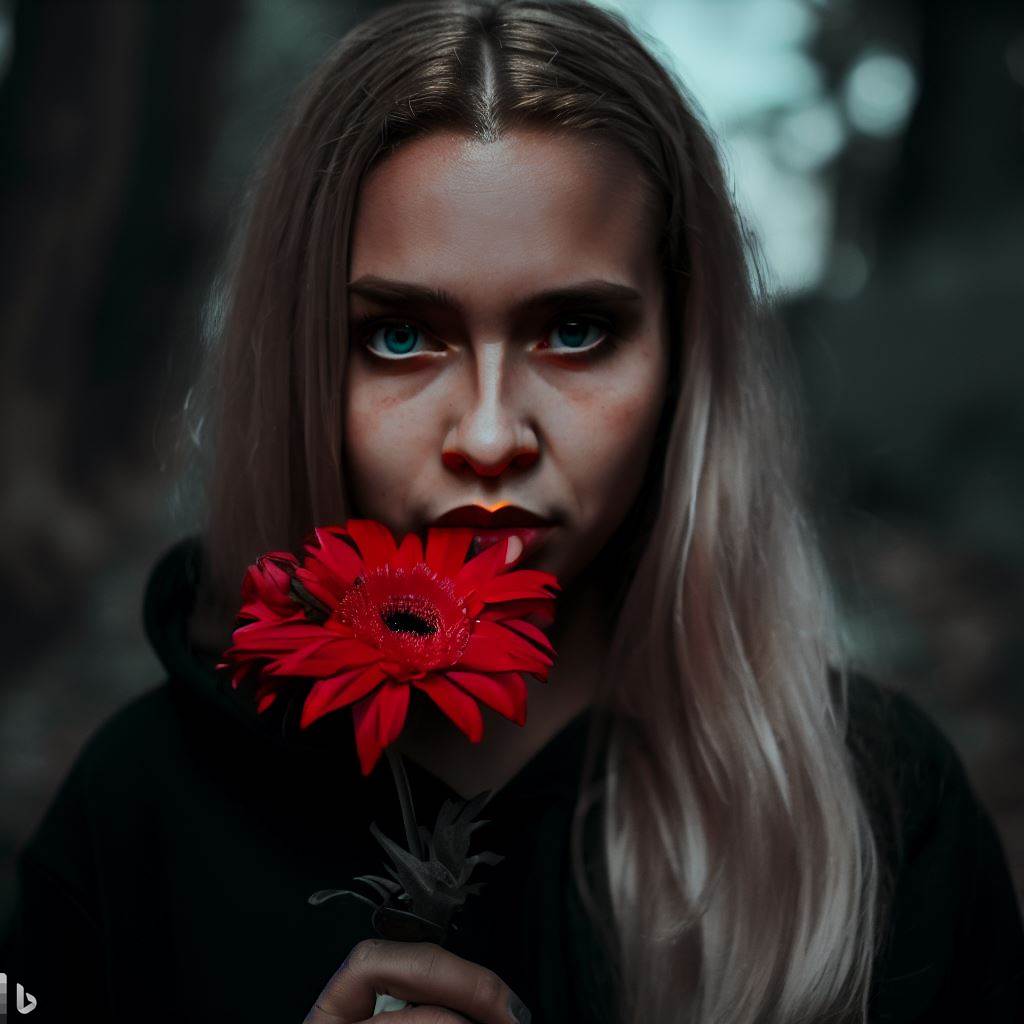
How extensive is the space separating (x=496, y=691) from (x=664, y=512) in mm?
542

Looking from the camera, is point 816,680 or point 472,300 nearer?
point 472,300

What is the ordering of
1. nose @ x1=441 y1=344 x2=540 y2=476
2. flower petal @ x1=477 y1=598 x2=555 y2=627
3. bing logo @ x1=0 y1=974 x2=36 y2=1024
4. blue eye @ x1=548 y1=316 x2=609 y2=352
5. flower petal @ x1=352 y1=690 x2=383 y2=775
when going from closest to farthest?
flower petal @ x1=352 y1=690 x2=383 y2=775 → flower petal @ x1=477 y1=598 x2=555 y2=627 → nose @ x1=441 y1=344 x2=540 y2=476 → blue eye @ x1=548 y1=316 x2=609 y2=352 → bing logo @ x1=0 y1=974 x2=36 y2=1024

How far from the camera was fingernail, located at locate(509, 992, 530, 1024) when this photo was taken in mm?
889

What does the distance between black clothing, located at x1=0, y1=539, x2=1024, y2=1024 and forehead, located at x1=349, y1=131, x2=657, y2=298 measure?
1.55ft

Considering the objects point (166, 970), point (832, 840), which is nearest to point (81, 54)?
point (166, 970)

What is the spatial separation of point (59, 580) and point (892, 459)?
348 centimetres

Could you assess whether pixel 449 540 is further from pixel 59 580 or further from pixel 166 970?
pixel 59 580

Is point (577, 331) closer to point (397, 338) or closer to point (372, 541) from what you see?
point (397, 338)

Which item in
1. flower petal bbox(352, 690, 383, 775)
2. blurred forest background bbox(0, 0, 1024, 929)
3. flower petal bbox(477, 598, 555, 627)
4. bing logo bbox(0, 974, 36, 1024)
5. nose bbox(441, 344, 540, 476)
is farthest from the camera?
blurred forest background bbox(0, 0, 1024, 929)

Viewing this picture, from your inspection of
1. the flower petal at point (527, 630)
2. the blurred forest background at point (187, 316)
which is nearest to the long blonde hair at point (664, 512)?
the flower petal at point (527, 630)

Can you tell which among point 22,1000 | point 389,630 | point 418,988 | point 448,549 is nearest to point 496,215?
point 448,549

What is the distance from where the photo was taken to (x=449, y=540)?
2.87 ft

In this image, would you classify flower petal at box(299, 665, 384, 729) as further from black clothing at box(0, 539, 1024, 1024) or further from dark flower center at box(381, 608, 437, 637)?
black clothing at box(0, 539, 1024, 1024)

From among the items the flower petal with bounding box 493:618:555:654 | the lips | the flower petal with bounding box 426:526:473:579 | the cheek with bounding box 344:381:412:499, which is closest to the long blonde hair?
the cheek with bounding box 344:381:412:499
